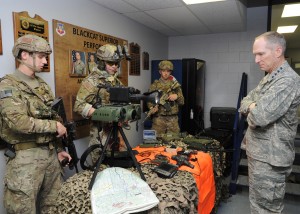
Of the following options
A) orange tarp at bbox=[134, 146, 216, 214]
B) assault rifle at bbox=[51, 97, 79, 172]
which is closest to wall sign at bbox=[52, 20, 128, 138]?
assault rifle at bbox=[51, 97, 79, 172]

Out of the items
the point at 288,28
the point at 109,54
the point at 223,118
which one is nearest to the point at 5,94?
the point at 109,54

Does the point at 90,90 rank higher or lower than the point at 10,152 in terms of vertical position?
higher

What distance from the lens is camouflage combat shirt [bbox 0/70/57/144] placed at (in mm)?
1442

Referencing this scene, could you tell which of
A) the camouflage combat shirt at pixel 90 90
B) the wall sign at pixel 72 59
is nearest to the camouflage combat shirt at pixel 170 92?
the wall sign at pixel 72 59

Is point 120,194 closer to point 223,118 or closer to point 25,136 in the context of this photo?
point 25,136

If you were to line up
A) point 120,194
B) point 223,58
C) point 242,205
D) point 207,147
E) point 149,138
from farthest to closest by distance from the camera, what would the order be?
point 223,58 < point 242,205 < point 149,138 < point 207,147 < point 120,194

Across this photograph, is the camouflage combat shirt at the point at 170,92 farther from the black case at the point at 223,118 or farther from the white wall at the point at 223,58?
the white wall at the point at 223,58

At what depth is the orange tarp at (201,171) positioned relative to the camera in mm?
1656

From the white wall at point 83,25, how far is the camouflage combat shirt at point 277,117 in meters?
1.74

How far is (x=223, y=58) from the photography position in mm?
4422

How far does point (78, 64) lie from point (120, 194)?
1571 millimetres

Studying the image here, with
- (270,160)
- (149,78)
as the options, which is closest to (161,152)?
(270,160)

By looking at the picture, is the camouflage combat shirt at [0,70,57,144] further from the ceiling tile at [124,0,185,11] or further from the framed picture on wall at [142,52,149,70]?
the framed picture on wall at [142,52,149,70]

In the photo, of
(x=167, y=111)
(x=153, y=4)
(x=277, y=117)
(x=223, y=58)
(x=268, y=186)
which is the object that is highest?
(x=153, y=4)
